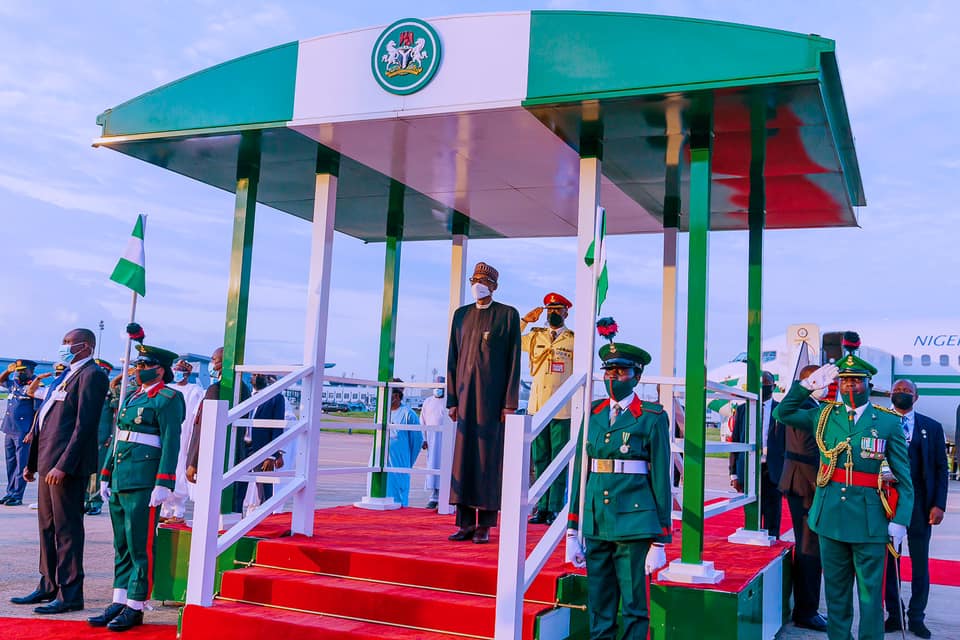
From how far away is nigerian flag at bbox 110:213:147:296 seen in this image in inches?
294

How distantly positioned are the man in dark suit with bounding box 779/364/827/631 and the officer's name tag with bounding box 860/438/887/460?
1684mm

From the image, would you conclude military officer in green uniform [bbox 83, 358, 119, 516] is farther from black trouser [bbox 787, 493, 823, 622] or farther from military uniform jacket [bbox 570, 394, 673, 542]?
black trouser [bbox 787, 493, 823, 622]

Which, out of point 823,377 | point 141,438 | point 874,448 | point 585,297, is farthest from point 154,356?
point 874,448

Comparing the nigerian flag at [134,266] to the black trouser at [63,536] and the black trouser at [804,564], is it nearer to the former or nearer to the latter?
the black trouser at [63,536]

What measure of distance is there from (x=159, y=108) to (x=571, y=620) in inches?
187

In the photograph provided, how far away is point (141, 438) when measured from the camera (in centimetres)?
606

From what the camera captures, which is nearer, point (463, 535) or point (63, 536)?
point (463, 535)

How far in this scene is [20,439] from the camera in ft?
41.5

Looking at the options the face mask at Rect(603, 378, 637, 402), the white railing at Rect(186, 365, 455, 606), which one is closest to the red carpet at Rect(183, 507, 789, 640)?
the white railing at Rect(186, 365, 455, 606)

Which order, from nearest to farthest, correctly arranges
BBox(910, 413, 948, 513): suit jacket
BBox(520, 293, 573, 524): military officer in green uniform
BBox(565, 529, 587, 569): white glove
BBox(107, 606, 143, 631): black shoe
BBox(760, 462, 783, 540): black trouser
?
BBox(565, 529, 587, 569): white glove → BBox(107, 606, 143, 631): black shoe → BBox(910, 413, 948, 513): suit jacket → BBox(520, 293, 573, 524): military officer in green uniform → BBox(760, 462, 783, 540): black trouser

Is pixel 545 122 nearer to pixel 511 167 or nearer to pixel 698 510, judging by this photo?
pixel 511 167

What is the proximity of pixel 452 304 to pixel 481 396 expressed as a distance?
2.45 meters

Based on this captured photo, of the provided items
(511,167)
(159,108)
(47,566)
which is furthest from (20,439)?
(511,167)

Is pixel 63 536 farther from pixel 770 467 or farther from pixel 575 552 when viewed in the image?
pixel 770 467
